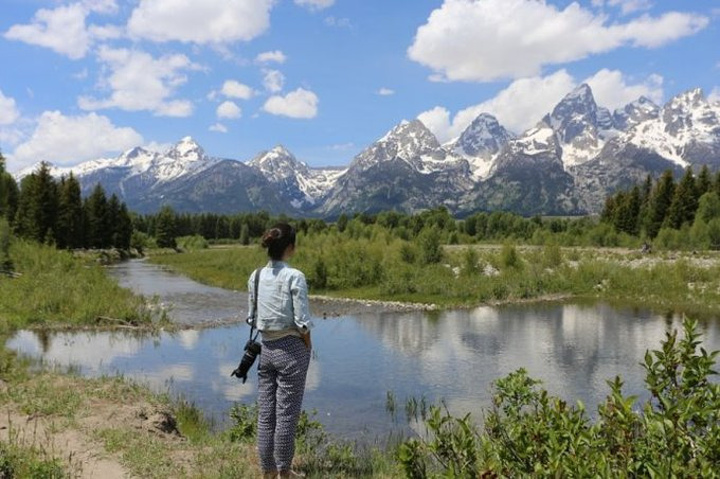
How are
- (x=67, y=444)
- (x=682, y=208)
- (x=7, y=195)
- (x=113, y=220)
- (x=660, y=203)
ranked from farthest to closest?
(x=113, y=220) < (x=660, y=203) < (x=682, y=208) < (x=7, y=195) < (x=67, y=444)

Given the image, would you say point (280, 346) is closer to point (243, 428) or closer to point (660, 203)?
point (243, 428)

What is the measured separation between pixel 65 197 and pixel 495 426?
3505 inches

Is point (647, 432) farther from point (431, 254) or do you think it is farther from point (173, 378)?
point (431, 254)

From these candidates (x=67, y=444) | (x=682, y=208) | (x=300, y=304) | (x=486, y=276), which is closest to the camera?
(x=300, y=304)

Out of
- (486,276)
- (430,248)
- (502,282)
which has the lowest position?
(502,282)

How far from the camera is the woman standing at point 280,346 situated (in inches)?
291

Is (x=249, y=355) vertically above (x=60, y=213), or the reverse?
(x=60, y=213)

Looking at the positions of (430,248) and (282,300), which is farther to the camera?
(430,248)

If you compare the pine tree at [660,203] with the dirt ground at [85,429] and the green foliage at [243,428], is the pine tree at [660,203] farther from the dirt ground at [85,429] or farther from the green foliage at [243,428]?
the dirt ground at [85,429]

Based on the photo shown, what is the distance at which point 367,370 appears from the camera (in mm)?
20547

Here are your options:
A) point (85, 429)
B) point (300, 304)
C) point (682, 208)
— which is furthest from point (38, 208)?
point (682, 208)

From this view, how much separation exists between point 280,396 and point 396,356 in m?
15.7

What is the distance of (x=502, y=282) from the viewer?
148 feet

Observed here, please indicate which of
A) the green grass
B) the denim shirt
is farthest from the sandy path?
the green grass
